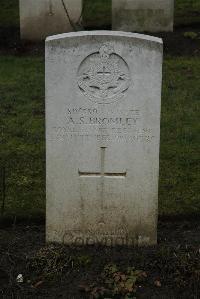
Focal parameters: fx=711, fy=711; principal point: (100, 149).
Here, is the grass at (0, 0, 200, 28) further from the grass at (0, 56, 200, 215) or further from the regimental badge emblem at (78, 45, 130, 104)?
the regimental badge emblem at (78, 45, 130, 104)

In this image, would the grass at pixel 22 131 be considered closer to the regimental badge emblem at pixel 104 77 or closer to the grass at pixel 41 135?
the grass at pixel 41 135

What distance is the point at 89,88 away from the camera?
5.44 meters

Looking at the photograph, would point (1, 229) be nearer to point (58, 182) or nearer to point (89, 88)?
point (58, 182)

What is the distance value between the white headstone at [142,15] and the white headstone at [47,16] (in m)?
0.68

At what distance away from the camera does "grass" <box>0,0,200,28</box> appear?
13.2 m

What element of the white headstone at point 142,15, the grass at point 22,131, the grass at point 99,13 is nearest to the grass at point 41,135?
the grass at point 22,131

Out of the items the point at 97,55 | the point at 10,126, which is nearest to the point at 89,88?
the point at 97,55

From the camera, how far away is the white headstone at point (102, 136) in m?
5.35

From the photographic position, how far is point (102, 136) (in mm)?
5520

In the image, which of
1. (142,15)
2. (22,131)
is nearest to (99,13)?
(142,15)

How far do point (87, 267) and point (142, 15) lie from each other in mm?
7631

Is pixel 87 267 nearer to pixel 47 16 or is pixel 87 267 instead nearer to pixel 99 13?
pixel 47 16

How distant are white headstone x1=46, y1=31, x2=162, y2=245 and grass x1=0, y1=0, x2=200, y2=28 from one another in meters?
7.66

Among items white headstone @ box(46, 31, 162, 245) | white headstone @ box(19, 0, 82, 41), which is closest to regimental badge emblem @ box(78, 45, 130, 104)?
white headstone @ box(46, 31, 162, 245)
